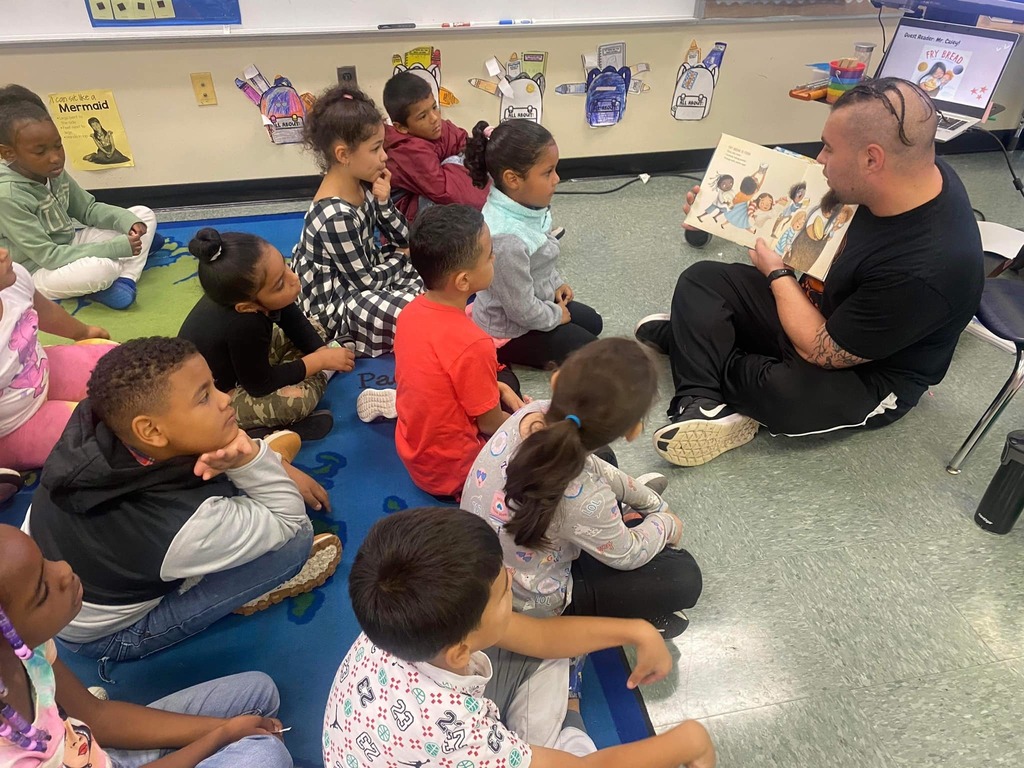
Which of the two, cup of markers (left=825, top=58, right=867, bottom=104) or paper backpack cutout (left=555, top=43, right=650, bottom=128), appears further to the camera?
paper backpack cutout (left=555, top=43, right=650, bottom=128)

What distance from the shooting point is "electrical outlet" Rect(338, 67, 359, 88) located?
2984 millimetres

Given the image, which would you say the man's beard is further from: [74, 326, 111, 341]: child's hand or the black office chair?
[74, 326, 111, 341]: child's hand

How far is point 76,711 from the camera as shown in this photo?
104cm

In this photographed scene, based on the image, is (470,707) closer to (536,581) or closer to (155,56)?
(536,581)

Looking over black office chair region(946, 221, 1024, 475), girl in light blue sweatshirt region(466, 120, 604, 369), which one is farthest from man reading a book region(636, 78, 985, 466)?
girl in light blue sweatshirt region(466, 120, 604, 369)

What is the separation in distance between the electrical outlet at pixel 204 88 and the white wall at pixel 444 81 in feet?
0.08

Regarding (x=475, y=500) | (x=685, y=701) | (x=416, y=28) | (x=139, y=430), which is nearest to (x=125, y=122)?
(x=416, y=28)

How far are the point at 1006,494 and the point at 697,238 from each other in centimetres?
163

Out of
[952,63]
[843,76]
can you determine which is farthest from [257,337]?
[952,63]

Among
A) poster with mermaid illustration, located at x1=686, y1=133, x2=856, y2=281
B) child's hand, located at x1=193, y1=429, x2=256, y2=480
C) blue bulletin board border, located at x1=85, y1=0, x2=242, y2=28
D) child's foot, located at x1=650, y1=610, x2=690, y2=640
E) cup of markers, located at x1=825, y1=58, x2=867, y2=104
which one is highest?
blue bulletin board border, located at x1=85, y1=0, x2=242, y2=28

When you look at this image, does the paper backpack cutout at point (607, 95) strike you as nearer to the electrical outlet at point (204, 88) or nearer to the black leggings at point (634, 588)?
the electrical outlet at point (204, 88)

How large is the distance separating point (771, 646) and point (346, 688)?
3.25 ft

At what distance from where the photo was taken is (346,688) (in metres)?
0.92

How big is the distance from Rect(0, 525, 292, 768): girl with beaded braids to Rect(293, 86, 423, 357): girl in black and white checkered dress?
1280mm
